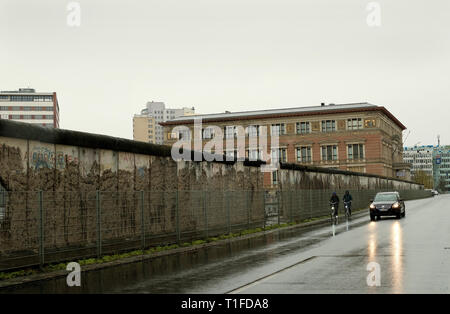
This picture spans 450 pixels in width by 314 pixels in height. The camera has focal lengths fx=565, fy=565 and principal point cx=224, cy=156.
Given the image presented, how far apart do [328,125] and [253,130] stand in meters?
13.3

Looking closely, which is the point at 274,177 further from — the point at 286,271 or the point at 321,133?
the point at 321,133

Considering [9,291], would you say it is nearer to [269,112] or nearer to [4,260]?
[4,260]

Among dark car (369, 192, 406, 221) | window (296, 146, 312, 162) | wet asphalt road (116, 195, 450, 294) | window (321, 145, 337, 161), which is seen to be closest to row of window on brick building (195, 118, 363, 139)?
window (296, 146, 312, 162)

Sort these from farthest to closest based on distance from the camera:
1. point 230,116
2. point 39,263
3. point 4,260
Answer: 1. point 230,116
2. point 39,263
3. point 4,260

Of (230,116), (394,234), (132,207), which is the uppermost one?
(230,116)

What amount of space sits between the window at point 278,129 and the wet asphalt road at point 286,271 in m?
82.3

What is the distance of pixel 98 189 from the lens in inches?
603

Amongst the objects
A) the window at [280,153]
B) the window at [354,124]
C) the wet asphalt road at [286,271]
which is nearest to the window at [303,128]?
the window at [280,153]

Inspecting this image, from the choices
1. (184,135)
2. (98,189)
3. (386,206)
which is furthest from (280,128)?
(98,189)

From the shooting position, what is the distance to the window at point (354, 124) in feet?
310

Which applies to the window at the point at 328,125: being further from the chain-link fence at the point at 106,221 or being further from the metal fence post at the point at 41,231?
the metal fence post at the point at 41,231
